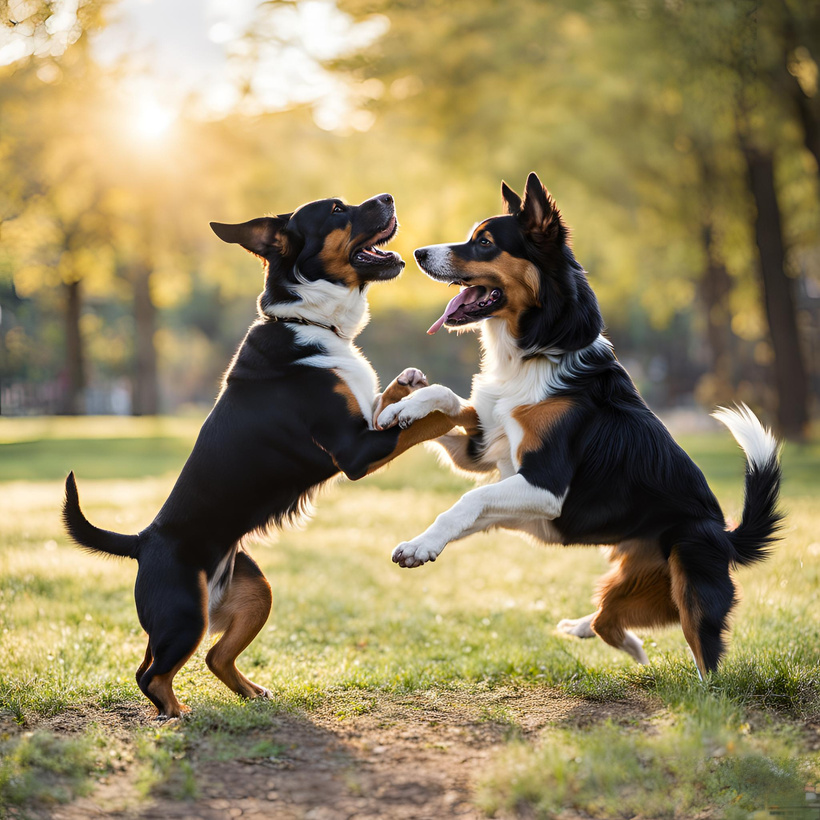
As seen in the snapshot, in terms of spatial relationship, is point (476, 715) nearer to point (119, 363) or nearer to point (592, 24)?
point (592, 24)

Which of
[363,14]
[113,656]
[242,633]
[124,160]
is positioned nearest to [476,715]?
[242,633]

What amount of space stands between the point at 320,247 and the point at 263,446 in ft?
3.79

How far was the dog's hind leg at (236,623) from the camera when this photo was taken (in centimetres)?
441

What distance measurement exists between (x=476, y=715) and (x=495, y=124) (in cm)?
1570

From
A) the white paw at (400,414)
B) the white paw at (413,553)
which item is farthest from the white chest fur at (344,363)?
the white paw at (413,553)

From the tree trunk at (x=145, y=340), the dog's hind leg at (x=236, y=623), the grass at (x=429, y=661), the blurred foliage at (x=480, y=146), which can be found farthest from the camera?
the tree trunk at (x=145, y=340)

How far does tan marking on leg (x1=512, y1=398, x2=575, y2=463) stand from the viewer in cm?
429

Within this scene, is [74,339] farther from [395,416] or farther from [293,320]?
[395,416]

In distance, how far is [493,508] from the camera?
13.5 ft

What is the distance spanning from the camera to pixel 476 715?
4.14 m

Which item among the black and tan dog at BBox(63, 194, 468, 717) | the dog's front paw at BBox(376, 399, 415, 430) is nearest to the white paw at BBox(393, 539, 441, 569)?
the black and tan dog at BBox(63, 194, 468, 717)

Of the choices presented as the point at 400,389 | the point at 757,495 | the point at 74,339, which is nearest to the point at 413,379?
the point at 400,389

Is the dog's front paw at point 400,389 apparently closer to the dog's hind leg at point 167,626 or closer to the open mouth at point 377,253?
the open mouth at point 377,253

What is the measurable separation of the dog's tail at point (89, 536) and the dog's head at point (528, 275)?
191cm
